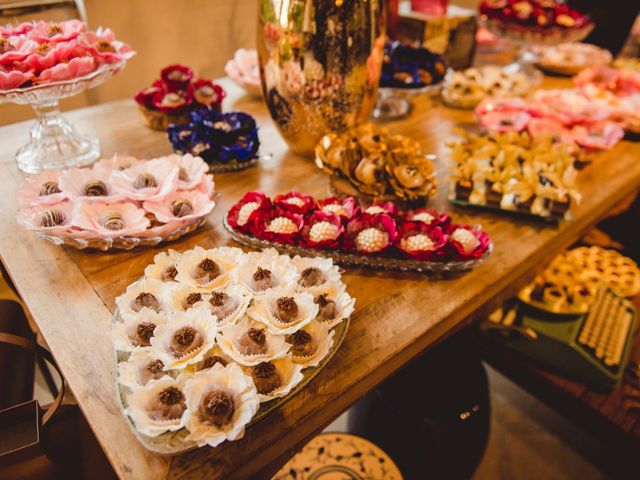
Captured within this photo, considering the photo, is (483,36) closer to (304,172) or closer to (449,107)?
(449,107)

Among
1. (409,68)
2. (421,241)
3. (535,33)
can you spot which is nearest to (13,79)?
(421,241)

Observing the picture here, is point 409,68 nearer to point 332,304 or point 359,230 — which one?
point 359,230

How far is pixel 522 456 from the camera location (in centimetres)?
149

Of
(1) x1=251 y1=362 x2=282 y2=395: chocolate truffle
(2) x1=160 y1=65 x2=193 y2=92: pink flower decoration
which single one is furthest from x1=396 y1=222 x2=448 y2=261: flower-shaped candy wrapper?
(2) x1=160 y1=65 x2=193 y2=92: pink flower decoration

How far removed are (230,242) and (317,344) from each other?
316 mm

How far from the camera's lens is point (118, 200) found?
33.8 inches

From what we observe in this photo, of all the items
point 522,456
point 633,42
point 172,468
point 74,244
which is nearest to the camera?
point 172,468

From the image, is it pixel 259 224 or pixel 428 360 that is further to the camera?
pixel 428 360

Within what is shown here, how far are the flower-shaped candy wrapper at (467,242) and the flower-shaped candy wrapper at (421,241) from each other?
21 millimetres

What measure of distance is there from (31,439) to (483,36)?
220cm

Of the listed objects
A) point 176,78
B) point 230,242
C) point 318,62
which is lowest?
point 230,242

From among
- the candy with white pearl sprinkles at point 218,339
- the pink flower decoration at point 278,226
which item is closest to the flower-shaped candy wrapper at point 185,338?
the candy with white pearl sprinkles at point 218,339

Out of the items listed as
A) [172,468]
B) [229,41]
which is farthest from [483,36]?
[172,468]

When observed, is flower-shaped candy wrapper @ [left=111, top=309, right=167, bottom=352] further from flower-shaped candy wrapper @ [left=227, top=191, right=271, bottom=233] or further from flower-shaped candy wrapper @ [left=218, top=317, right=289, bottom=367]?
flower-shaped candy wrapper @ [left=227, top=191, right=271, bottom=233]
